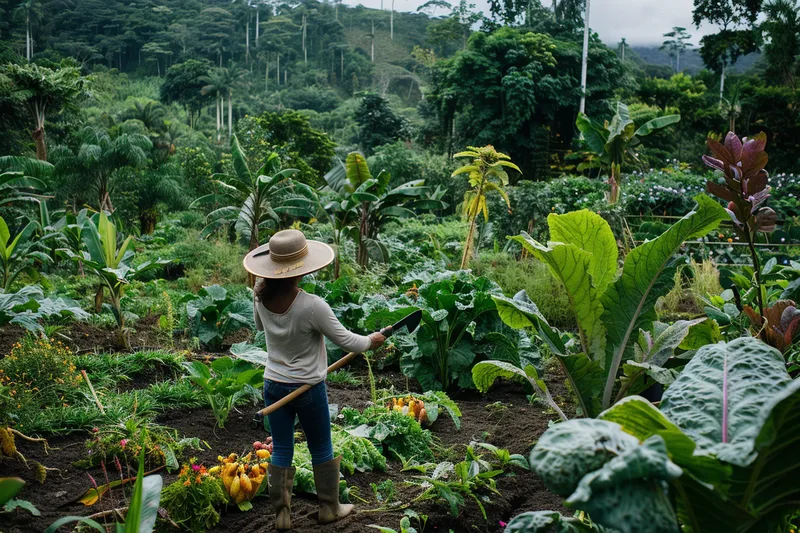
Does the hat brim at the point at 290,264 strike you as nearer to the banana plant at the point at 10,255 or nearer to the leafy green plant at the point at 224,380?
the leafy green plant at the point at 224,380

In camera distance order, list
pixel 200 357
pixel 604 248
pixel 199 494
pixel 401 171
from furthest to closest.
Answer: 1. pixel 401 171
2. pixel 200 357
3. pixel 604 248
4. pixel 199 494

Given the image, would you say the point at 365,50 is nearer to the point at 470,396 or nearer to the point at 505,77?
the point at 505,77

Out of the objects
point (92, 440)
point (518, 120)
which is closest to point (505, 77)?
point (518, 120)

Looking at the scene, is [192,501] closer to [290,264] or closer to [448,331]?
[290,264]

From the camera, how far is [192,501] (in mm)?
2977

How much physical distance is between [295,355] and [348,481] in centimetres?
96

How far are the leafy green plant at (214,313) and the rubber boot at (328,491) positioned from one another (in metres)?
3.06

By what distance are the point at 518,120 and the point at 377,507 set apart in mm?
24634

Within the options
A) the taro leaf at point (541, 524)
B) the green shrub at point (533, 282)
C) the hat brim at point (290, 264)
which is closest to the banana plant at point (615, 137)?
the green shrub at point (533, 282)

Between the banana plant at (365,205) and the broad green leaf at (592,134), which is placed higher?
the broad green leaf at (592,134)

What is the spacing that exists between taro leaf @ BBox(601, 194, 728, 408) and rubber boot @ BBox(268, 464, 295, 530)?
1803 millimetres

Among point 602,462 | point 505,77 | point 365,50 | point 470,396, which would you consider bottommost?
point 470,396

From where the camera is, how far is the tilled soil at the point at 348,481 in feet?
10.1

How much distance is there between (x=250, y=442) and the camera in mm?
4059
